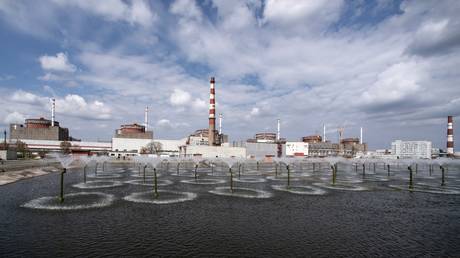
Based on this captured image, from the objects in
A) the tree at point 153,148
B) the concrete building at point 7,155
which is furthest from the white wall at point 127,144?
the concrete building at point 7,155

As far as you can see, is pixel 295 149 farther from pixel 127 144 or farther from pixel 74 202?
pixel 74 202

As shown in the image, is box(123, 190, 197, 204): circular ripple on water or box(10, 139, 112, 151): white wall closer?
box(123, 190, 197, 204): circular ripple on water

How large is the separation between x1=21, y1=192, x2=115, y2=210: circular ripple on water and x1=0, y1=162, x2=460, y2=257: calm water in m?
1.22

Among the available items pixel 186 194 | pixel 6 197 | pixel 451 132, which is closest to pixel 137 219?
pixel 186 194

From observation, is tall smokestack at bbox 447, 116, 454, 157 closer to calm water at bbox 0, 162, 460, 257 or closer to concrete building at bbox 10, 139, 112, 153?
calm water at bbox 0, 162, 460, 257

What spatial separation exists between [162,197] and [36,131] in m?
→ 191

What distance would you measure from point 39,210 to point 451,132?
21119 cm

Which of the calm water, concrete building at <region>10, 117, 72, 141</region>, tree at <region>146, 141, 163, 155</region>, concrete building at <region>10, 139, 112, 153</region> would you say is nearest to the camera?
the calm water

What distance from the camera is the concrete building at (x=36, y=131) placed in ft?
582

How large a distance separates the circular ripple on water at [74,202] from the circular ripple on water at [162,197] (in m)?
2.46

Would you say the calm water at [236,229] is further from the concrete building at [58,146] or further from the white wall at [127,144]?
the concrete building at [58,146]

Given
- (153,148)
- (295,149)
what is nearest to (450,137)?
(295,149)

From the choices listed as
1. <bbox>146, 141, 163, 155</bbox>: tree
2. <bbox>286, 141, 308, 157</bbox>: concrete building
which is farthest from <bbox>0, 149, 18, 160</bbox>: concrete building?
<bbox>286, 141, 308, 157</bbox>: concrete building

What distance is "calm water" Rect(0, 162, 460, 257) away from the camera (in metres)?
15.5
